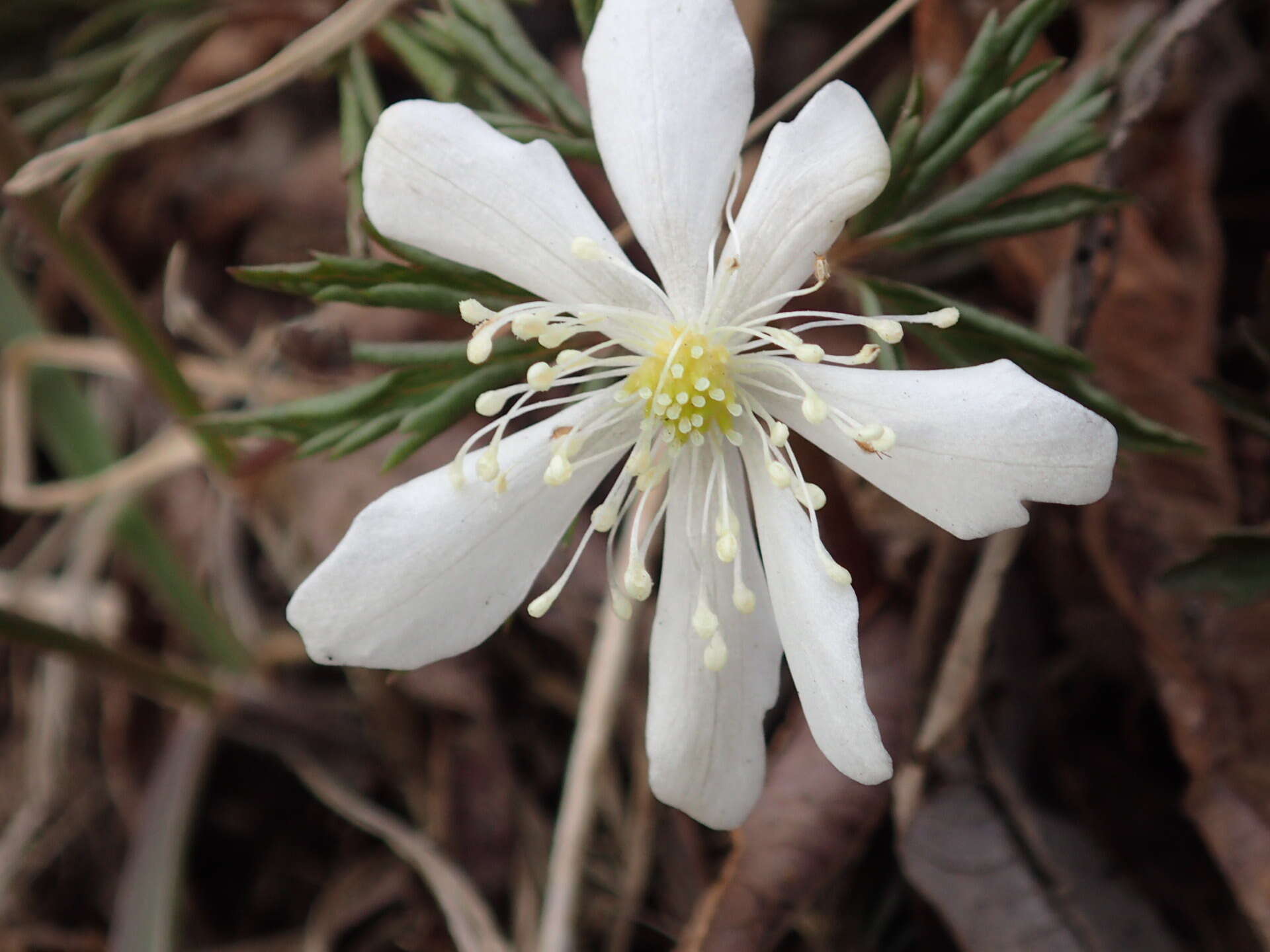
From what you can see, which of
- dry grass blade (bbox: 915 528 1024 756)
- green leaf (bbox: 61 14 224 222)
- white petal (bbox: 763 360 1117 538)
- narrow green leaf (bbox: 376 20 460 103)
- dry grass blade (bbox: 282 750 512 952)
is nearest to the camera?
white petal (bbox: 763 360 1117 538)

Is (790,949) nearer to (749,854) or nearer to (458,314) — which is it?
(749,854)

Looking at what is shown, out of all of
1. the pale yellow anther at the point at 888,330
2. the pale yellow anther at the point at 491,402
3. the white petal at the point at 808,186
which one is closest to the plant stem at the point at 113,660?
the pale yellow anther at the point at 491,402

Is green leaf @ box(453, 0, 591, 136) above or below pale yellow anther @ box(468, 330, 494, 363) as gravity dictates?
above

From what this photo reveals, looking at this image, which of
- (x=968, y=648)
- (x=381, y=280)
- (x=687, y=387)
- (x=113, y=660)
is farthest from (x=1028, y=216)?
(x=113, y=660)

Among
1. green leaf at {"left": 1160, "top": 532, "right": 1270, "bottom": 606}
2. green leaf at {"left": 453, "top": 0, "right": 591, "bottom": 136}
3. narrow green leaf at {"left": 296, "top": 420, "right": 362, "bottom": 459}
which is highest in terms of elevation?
green leaf at {"left": 453, "top": 0, "right": 591, "bottom": 136}

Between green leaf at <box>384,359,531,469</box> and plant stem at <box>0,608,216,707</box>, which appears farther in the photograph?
plant stem at <box>0,608,216,707</box>

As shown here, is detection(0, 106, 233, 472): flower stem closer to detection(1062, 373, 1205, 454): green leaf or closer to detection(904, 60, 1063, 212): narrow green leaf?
detection(904, 60, 1063, 212): narrow green leaf

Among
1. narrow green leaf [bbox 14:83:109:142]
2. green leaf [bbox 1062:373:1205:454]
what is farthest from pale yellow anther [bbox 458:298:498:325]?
narrow green leaf [bbox 14:83:109:142]
